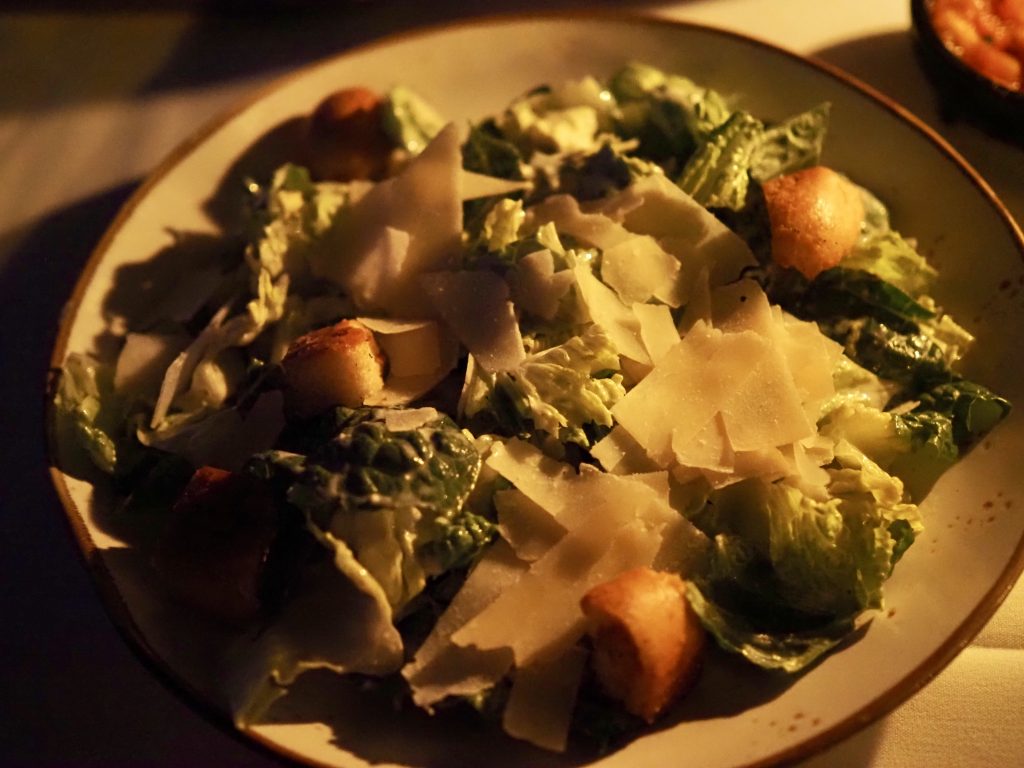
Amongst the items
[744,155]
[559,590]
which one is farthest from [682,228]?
[559,590]

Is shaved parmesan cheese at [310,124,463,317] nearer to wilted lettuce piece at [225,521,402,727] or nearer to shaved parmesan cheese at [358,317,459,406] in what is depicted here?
shaved parmesan cheese at [358,317,459,406]

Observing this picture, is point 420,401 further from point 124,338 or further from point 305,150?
point 305,150

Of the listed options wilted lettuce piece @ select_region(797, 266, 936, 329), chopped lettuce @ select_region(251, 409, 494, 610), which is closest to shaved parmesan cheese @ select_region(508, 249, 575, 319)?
chopped lettuce @ select_region(251, 409, 494, 610)

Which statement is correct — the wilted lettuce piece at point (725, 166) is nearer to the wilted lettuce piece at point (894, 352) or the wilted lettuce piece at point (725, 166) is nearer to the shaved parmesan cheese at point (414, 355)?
the wilted lettuce piece at point (894, 352)

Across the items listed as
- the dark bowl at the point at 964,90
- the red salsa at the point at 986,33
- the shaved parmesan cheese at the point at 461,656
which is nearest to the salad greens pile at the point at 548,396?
the shaved parmesan cheese at the point at 461,656

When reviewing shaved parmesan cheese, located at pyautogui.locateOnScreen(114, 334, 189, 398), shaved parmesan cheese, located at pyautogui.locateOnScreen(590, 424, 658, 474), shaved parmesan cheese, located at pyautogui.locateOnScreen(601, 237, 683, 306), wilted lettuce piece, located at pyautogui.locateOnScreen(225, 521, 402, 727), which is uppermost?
shaved parmesan cheese, located at pyautogui.locateOnScreen(601, 237, 683, 306)

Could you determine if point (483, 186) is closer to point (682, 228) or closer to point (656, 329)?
point (682, 228)

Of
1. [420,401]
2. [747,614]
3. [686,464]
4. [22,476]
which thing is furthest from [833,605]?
[22,476]
